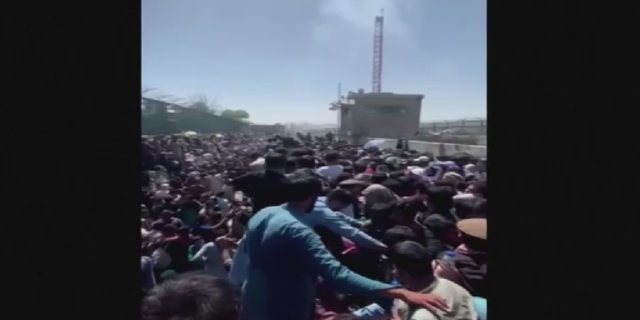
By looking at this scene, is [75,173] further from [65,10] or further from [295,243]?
[295,243]

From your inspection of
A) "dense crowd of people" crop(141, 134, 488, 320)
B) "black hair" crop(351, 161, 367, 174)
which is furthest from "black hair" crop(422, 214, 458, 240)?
"black hair" crop(351, 161, 367, 174)

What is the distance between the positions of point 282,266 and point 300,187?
0.32 meters

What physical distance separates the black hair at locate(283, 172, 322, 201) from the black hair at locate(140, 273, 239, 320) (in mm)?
947

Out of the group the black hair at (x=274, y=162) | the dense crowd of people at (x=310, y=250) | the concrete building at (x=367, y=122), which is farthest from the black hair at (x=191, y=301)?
the concrete building at (x=367, y=122)

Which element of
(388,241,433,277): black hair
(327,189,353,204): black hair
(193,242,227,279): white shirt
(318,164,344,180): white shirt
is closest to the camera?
(388,241,433,277): black hair

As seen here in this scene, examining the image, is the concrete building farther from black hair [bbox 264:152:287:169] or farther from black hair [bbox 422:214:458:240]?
black hair [bbox 422:214:458:240]

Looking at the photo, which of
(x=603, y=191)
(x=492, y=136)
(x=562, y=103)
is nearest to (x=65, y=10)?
(x=492, y=136)

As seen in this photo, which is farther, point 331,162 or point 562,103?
point 331,162

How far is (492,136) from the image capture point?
1.16m

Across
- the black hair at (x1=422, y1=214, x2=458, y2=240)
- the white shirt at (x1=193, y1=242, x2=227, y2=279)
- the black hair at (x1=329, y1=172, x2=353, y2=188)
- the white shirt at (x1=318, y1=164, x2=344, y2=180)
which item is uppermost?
the white shirt at (x1=318, y1=164, x2=344, y2=180)

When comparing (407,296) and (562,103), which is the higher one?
(562,103)

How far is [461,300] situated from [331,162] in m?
3.32

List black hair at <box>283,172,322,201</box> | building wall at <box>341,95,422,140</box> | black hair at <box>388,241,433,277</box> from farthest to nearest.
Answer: building wall at <box>341,95,422,140</box>
black hair at <box>283,172,322,201</box>
black hair at <box>388,241,433,277</box>

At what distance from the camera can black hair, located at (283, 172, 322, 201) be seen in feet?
6.49
